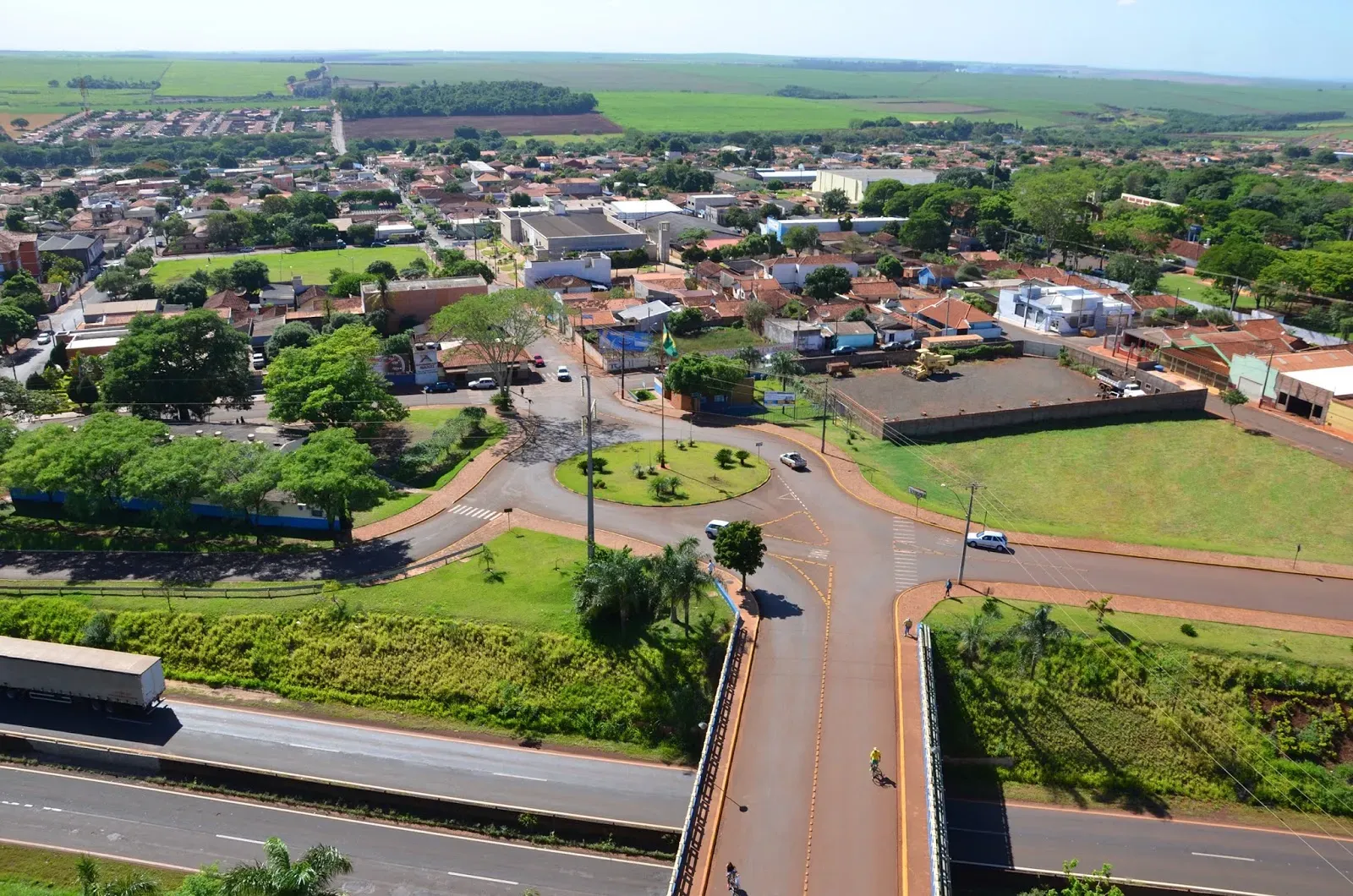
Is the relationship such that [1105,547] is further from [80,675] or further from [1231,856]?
[80,675]

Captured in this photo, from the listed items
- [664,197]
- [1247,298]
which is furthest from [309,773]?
[664,197]

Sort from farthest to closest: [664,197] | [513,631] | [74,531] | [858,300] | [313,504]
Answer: [664,197]
[858,300]
[74,531]
[313,504]
[513,631]

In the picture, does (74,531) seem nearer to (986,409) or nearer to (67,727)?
(67,727)

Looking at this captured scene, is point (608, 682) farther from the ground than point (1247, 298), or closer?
closer

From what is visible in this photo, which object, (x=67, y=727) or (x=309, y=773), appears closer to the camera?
(x=309, y=773)

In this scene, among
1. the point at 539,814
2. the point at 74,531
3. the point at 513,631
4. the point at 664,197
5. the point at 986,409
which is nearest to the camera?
the point at 539,814

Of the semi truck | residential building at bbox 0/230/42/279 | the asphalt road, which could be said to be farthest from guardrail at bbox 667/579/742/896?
residential building at bbox 0/230/42/279

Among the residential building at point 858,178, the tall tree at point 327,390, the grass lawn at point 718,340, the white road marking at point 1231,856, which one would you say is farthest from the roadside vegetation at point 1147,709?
the residential building at point 858,178

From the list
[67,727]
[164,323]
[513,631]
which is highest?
[164,323]
